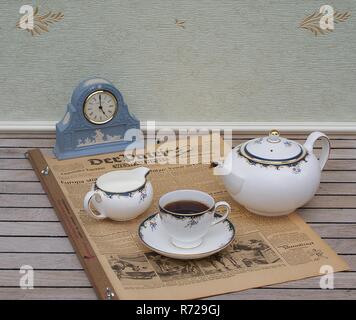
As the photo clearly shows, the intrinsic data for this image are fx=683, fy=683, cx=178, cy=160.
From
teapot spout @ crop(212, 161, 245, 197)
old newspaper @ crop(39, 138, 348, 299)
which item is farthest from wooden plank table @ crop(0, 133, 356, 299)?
teapot spout @ crop(212, 161, 245, 197)

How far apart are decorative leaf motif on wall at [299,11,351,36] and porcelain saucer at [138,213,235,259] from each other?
563 millimetres

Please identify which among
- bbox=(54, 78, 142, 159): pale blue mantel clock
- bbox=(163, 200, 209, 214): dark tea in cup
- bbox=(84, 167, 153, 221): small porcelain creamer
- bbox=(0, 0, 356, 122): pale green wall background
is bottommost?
bbox=(163, 200, 209, 214): dark tea in cup

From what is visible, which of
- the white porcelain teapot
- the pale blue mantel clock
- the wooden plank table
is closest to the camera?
the wooden plank table

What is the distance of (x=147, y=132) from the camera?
4.92 ft

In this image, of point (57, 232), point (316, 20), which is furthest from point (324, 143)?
point (57, 232)

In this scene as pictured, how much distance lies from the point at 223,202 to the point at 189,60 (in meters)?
0.51

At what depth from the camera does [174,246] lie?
3.36 ft

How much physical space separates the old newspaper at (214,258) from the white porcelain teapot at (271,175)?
4cm

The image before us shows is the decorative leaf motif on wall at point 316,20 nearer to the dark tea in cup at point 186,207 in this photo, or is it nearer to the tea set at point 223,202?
the tea set at point 223,202

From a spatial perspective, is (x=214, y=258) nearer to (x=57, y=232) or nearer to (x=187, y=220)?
(x=187, y=220)

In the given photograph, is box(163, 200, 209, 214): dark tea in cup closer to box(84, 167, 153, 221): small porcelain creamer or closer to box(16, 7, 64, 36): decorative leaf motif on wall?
box(84, 167, 153, 221): small porcelain creamer

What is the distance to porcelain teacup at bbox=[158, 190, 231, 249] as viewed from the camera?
3.26 feet

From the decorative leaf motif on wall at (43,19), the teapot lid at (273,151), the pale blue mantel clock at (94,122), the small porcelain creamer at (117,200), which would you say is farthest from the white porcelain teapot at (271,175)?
the decorative leaf motif on wall at (43,19)
